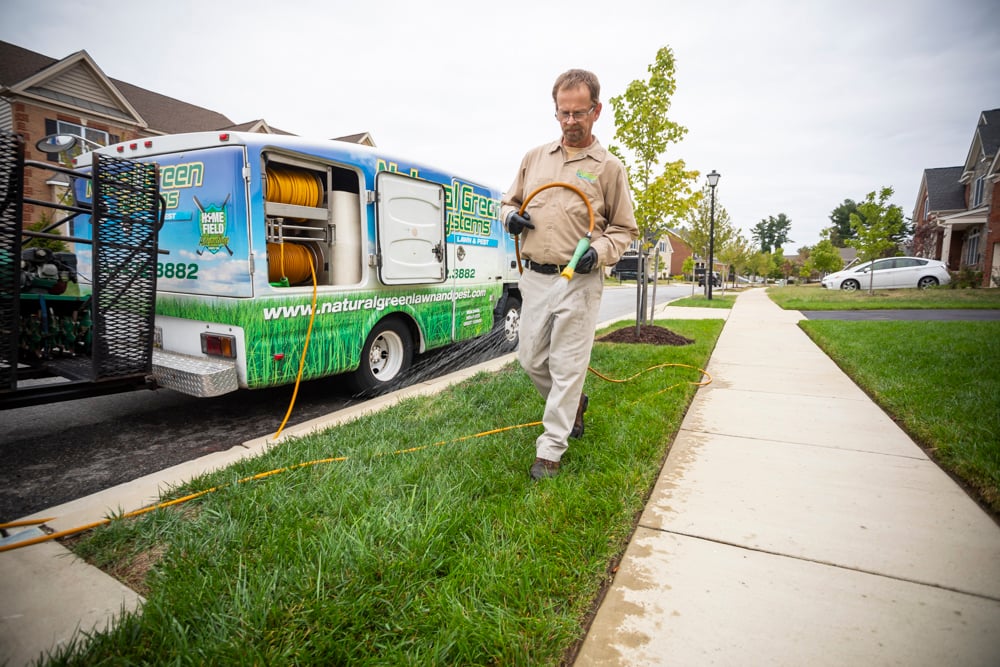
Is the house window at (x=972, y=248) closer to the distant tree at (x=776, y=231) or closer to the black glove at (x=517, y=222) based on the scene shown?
the black glove at (x=517, y=222)

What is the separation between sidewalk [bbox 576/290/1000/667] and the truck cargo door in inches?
121

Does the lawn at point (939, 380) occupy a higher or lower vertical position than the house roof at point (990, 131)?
lower

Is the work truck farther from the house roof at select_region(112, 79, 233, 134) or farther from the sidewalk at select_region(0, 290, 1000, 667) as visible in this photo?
the house roof at select_region(112, 79, 233, 134)

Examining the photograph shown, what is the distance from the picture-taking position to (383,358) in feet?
17.6

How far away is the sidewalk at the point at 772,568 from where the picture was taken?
1.69 meters

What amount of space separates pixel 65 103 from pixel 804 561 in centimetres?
2713

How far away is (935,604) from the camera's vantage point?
187 centimetres

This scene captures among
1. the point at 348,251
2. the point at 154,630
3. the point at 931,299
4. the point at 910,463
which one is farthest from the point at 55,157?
the point at 931,299

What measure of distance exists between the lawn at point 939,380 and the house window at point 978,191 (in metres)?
25.6

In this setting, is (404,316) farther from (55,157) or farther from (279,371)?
(55,157)

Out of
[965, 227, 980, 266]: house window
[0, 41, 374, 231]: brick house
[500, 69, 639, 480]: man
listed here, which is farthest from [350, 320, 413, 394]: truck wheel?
[965, 227, 980, 266]: house window

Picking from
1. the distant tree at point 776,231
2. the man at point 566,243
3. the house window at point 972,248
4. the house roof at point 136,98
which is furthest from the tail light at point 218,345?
the distant tree at point 776,231

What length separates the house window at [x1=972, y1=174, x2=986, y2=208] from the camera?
87.1ft

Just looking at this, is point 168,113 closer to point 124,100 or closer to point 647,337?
point 124,100
